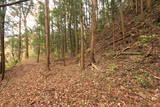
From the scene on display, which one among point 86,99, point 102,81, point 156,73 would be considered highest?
point 156,73

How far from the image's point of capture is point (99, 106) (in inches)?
181

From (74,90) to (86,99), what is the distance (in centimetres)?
113

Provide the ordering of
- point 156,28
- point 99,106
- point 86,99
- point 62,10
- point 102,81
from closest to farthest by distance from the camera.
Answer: point 99,106
point 86,99
point 102,81
point 156,28
point 62,10

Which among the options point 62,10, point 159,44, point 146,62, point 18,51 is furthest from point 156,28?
point 18,51

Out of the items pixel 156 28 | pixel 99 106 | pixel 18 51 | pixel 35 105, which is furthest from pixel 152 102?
pixel 18 51

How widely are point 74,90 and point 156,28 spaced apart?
889 centimetres

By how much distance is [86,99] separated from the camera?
5164 millimetres

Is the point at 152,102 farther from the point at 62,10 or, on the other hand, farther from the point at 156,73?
the point at 62,10

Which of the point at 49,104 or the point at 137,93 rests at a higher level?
the point at 137,93

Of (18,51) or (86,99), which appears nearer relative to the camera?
(86,99)

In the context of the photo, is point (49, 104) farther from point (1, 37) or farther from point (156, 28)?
point (156, 28)

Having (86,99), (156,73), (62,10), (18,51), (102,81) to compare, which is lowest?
(86,99)

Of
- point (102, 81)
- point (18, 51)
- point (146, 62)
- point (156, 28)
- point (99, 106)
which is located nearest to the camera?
point (99, 106)

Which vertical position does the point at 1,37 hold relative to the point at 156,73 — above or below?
above
